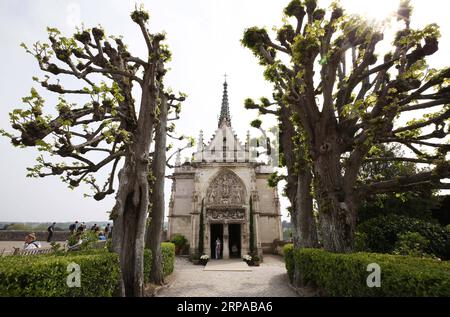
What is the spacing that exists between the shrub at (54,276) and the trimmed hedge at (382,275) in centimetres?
628

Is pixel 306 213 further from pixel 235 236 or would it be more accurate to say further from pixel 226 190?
pixel 235 236

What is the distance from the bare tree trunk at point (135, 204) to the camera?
776cm

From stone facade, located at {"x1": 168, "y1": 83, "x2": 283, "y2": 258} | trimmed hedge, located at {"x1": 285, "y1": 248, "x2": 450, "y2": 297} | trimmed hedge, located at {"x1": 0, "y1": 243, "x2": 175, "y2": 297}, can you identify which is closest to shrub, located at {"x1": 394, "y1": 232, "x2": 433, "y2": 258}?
trimmed hedge, located at {"x1": 285, "y1": 248, "x2": 450, "y2": 297}

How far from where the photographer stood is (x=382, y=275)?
4816 mm

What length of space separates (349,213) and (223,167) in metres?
18.6

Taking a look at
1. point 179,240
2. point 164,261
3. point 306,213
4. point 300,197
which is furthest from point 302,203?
point 179,240

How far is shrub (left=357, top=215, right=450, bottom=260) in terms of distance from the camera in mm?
10629

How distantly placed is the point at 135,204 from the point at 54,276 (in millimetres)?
3561

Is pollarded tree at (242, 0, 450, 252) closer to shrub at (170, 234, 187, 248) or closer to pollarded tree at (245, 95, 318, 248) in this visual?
pollarded tree at (245, 95, 318, 248)

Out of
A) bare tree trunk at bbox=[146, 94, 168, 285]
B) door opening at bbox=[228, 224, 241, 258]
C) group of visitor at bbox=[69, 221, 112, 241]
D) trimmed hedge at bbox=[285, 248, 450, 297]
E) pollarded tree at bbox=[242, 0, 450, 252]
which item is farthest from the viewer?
door opening at bbox=[228, 224, 241, 258]

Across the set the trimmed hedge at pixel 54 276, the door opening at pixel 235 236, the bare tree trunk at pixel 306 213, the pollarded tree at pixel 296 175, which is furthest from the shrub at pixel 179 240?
the trimmed hedge at pixel 54 276

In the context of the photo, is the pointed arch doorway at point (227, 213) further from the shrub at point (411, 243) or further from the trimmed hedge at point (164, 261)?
the shrub at point (411, 243)
